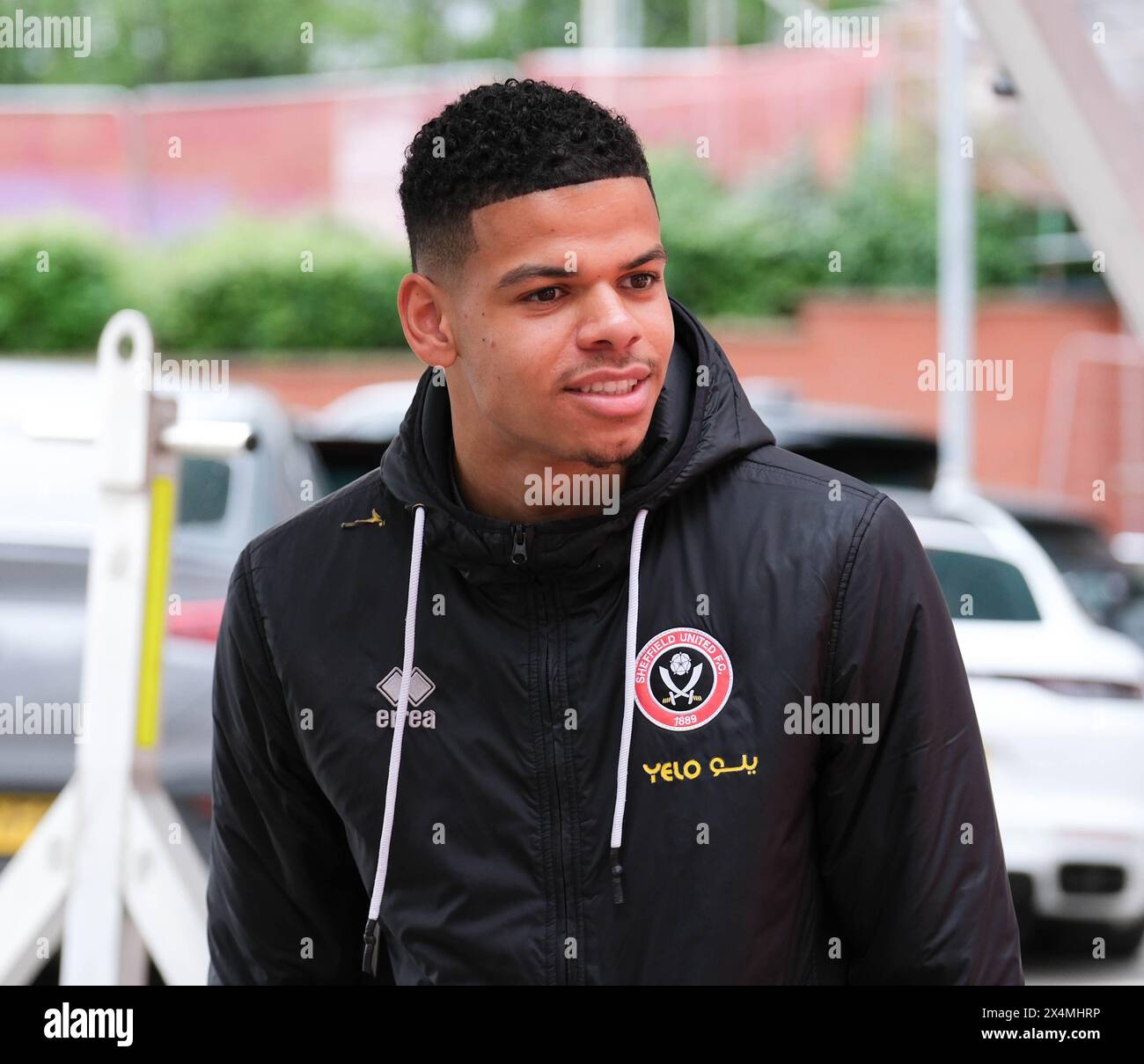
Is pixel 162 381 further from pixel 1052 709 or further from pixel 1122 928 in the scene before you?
pixel 1122 928

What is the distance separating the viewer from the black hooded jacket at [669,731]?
5.67 feet

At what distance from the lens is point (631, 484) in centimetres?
182

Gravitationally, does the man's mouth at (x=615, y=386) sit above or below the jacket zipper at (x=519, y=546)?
above

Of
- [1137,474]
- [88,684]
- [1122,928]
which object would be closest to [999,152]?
[1137,474]

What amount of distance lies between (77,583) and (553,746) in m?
2.28

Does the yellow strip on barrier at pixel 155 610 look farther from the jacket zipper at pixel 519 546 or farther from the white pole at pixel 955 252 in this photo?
the white pole at pixel 955 252

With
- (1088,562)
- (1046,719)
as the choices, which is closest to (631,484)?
(1046,719)

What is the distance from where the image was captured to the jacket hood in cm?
179

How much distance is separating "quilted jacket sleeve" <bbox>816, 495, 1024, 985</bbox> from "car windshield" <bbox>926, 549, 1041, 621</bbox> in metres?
1.61

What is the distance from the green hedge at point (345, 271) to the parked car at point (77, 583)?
11.7m

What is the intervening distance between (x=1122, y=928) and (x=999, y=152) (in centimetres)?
1309

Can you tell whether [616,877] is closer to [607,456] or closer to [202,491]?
[607,456]

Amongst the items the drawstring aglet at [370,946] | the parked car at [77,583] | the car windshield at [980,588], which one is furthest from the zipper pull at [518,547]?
the car windshield at [980,588]
